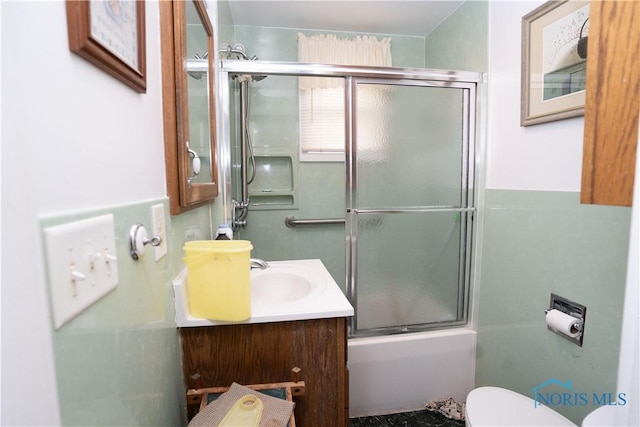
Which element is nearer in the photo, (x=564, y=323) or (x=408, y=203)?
(x=564, y=323)

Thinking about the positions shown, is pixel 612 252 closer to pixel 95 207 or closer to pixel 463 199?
pixel 463 199

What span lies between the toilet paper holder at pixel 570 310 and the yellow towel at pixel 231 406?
1.15 meters

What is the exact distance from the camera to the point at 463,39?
6.18 feet

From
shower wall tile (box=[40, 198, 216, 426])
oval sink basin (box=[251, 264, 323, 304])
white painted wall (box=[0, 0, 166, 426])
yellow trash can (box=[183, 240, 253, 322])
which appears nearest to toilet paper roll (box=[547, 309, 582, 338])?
oval sink basin (box=[251, 264, 323, 304])

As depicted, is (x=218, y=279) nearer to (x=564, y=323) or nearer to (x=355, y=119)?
(x=355, y=119)

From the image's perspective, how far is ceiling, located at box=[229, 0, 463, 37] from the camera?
1.94 meters

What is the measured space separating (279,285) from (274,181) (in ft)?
3.55

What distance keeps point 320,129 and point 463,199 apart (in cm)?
113

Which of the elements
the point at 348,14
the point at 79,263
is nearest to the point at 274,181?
the point at 348,14

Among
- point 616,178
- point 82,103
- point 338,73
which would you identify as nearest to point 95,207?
point 82,103

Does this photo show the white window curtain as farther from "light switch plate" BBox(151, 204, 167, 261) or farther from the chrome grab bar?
"light switch plate" BBox(151, 204, 167, 261)

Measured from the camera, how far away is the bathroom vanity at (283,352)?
0.96 meters

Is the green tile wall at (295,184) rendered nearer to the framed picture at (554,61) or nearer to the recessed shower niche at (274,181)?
the recessed shower niche at (274,181)

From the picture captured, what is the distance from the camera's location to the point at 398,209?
68.4 inches
